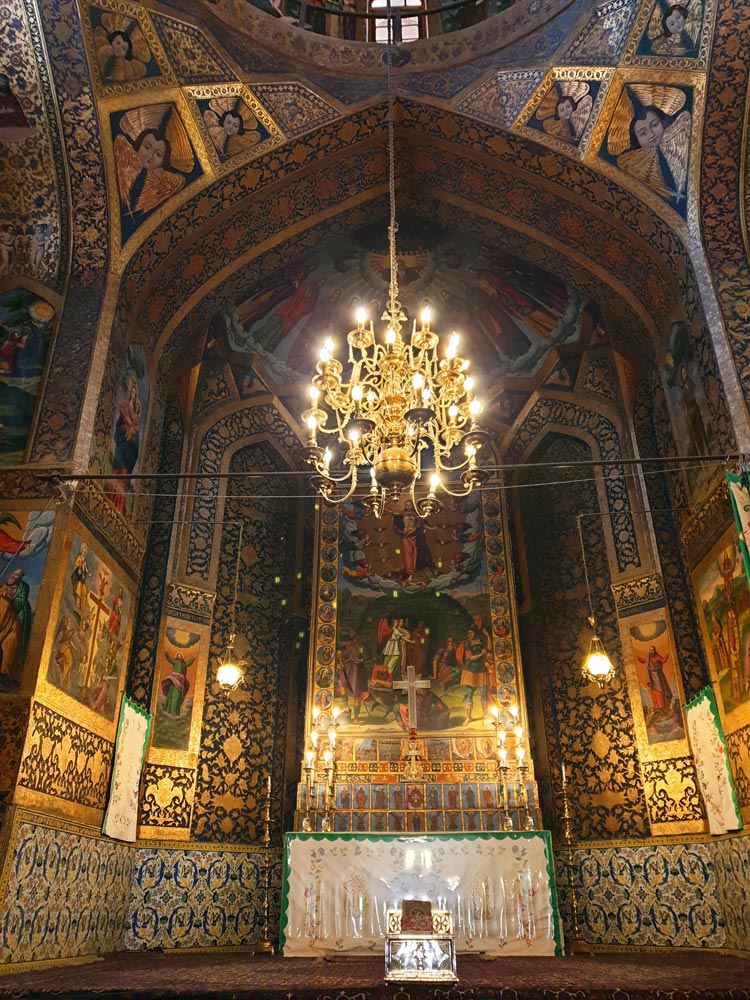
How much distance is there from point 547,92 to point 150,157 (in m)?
4.87

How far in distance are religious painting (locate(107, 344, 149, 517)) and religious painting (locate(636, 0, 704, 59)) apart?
22.8ft

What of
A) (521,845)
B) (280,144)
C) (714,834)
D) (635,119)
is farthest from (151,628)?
(635,119)

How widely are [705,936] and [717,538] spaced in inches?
169

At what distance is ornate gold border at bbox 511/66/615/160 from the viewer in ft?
29.0

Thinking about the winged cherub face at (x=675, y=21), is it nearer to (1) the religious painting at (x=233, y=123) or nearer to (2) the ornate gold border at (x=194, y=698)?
(1) the religious painting at (x=233, y=123)

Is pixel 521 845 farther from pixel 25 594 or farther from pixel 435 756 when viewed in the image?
pixel 25 594

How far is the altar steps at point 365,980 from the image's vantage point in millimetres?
4875

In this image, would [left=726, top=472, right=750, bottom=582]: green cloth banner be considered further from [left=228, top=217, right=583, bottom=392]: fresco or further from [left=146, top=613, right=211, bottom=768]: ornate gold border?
[left=146, top=613, right=211, bottom=768]: ornate gold border

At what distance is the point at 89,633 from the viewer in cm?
770

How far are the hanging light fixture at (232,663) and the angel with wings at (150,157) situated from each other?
4.81 meters

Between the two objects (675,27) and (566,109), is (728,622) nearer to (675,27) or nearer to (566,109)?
(566,109)

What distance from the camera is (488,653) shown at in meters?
10.9

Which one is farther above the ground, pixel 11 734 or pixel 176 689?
pixel 176 689

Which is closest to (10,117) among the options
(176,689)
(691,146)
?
(176,689)
